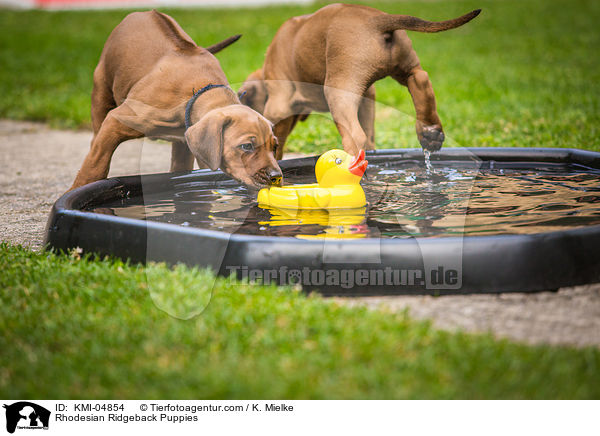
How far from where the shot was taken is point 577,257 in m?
3.52

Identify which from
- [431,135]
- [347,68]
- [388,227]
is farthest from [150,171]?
[388,227]

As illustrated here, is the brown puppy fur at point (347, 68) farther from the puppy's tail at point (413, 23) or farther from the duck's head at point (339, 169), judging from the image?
the duck's head at point (339, 169)

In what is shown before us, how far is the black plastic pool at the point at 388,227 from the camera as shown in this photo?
3.47 m

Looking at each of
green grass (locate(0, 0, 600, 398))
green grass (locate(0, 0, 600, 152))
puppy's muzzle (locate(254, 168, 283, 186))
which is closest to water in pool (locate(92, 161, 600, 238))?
puppy's muzzle (locate(254, 168, 283, 186))

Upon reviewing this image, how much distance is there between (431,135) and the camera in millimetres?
5836

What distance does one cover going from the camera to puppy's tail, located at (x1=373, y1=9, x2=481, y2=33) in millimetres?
5176

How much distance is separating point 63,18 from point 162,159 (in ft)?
51.6

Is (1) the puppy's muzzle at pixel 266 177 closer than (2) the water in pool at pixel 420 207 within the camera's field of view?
No

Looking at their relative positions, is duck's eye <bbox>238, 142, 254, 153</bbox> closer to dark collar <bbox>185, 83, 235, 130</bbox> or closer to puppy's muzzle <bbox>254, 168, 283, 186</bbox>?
puppy's muzzle <bbox>254, 168, 283, 186</bbox>

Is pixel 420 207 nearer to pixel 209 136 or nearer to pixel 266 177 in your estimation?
pixel 266 177
